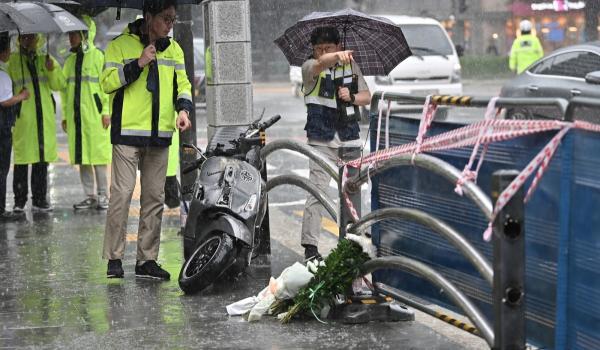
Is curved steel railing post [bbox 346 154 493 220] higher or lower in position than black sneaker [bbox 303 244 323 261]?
higher

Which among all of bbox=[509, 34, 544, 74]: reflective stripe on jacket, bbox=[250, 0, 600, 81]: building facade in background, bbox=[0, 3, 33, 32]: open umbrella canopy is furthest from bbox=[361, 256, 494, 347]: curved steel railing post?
bbox=[250, 0, 600, 81]: building facade in background

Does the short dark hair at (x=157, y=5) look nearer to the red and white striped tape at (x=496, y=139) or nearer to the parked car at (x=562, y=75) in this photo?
the red and white striped tape at (x=496, y=139)

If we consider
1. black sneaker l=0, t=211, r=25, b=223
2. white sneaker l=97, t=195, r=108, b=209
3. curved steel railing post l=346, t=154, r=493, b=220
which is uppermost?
curved steel railing post l=346, t=154, r=493, b=220

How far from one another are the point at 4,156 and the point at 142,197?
400 centimetres

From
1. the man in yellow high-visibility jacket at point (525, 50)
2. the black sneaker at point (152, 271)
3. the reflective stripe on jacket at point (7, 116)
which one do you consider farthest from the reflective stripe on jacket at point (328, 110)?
the man in yellow high-visibility jacket at point (525, 50)

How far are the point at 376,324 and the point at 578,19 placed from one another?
124ft

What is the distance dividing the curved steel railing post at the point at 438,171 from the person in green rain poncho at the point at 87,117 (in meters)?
6.16

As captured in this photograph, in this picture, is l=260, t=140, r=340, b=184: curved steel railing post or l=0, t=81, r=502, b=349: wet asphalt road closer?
l=0, t=81, r=502, b=349: wet asphalt road

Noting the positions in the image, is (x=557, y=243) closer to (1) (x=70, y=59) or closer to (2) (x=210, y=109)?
(2) (x=210, y=109)

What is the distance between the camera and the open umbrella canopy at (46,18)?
11234 mm

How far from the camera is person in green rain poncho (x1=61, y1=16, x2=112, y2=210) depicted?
1281 cm

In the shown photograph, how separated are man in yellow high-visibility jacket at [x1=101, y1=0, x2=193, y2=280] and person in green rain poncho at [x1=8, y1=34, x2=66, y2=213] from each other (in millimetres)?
4087

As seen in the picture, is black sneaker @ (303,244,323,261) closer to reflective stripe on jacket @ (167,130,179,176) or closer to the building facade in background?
reflective stripe on jacket @ (167,130,179,176)

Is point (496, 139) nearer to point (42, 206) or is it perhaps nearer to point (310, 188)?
point (310, 188)
